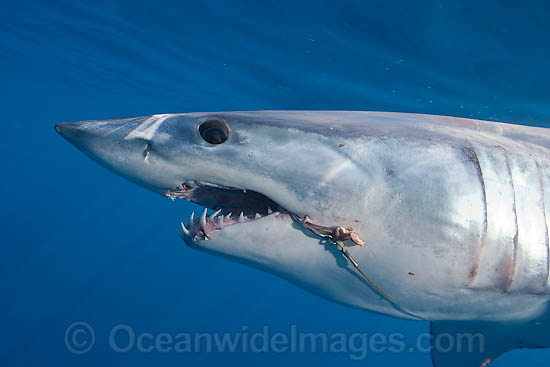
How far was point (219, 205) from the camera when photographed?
1872mm

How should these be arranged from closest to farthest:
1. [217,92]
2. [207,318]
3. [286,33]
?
1. [286,33]
2. [217,92]
3. [207,318]

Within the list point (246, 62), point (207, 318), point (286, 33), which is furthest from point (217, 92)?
point (207, 318)

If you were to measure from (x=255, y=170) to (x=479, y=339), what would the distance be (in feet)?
8.47

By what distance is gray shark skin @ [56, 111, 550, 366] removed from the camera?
1.47 metres

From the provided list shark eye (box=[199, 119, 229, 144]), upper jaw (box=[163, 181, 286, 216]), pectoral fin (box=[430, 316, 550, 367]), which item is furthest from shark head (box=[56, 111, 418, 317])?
pectoral fin (box=[430, 316, 550, 367])

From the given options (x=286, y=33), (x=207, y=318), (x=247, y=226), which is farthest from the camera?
(x=207, y=318)

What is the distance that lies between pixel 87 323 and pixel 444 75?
2610 centimetres

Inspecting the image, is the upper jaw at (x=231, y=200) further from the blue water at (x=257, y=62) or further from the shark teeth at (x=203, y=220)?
the blue water at (x=257, y=62)

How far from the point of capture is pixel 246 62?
11.4 metres

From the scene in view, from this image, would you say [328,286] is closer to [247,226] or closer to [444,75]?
[247,226]

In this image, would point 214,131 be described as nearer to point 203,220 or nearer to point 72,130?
point 203,220

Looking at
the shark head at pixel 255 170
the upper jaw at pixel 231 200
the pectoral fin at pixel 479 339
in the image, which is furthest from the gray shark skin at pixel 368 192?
the pectoral fin at pixel 479 339

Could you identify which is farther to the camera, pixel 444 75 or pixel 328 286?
pixel 444 75

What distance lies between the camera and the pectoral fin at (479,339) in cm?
225
